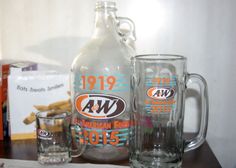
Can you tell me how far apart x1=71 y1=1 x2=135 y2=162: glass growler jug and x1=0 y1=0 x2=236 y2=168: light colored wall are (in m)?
0.17

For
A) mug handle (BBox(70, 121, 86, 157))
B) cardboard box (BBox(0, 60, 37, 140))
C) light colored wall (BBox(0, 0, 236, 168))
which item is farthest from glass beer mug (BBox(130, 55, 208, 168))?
cardboard box (BBox(0, 60, 37, 140))

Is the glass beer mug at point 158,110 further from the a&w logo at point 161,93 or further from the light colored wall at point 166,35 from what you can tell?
the light colored wall at point 166,35

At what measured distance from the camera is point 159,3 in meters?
0.91

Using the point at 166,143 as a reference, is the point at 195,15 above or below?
above

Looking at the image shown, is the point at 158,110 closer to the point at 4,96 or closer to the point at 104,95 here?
the point at 104,95

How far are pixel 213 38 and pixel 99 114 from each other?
0.42m

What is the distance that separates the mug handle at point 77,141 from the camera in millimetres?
745

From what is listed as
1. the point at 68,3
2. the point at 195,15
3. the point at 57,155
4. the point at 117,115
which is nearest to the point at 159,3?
the point at 195,15

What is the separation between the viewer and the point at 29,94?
2.76 feet

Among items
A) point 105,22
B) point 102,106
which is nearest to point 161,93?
point 102,106

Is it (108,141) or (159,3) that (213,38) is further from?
(108,141)

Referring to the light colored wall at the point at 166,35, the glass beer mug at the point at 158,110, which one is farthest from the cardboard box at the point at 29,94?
the glass beer mug at the point at 158,110

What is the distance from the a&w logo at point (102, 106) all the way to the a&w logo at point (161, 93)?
0.08 metres

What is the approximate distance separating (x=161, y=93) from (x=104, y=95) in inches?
5.1
